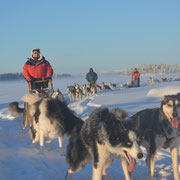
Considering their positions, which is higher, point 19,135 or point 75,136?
point 75,136

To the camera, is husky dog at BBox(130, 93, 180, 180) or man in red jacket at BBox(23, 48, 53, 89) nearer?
husky dog at BBox(130, 93, 180, 180)

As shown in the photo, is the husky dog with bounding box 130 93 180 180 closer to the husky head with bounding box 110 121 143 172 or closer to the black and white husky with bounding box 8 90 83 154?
the husky head with bounding box 110 121 143 172

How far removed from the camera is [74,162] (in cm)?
287

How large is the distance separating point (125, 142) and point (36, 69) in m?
4.47

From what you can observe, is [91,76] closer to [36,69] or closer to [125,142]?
[36,69]

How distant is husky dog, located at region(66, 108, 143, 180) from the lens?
2.46 metres

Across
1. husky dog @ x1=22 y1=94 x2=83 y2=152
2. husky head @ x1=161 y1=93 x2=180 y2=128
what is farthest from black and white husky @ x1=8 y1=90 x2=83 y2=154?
husky head @ x1=161 y1=93 x2=180 y2=128

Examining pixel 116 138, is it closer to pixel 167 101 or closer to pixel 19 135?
pixel 167 101

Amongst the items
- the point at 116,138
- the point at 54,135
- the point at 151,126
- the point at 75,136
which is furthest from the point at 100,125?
the point at 54,135

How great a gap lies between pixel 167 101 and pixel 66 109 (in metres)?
1.60

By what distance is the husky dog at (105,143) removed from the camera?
96.8 inches

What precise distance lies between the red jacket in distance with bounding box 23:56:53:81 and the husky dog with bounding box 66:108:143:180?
3.86 m

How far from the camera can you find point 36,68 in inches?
249

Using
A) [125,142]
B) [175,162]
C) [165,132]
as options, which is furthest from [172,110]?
[125,142]
